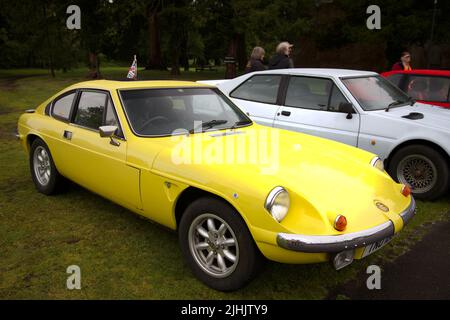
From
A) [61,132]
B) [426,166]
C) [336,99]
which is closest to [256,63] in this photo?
[336,99]

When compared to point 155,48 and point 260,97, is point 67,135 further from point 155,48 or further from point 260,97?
point 155,48

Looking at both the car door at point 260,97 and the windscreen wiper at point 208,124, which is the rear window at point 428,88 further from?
the windscreen wiper at point 208,124

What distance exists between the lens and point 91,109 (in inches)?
168

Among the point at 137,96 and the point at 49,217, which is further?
the point at 49,217

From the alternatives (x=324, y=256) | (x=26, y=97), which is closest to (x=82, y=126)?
(x=324, y=256)

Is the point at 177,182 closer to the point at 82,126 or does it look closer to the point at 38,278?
the point at 38,278

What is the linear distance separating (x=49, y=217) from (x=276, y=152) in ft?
8.76

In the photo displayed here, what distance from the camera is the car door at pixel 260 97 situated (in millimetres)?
6188

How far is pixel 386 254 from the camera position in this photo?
374 cm

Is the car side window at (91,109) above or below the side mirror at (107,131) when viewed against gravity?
above

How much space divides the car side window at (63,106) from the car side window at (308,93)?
3.12 meters

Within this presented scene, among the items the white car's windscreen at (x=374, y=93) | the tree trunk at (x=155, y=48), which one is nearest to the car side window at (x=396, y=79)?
the white car's windscreen at (x=374, y=93)

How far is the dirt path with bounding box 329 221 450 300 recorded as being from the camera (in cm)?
308

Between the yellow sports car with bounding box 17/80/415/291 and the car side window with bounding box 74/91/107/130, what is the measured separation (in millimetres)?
15
